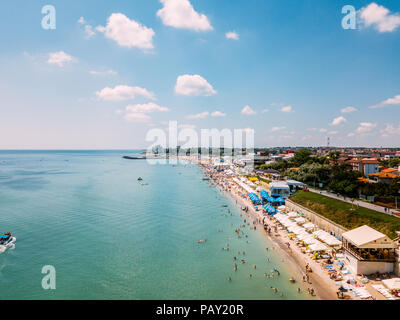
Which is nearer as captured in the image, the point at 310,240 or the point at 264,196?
the point at 310,240

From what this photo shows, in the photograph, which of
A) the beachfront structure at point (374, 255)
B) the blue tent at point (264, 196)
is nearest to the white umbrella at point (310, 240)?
the beachfront structure at point (374, 255)

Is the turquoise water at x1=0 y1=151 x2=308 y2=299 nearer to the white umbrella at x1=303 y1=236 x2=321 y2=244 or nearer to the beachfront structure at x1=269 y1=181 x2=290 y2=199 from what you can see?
the white umbrella at x1=303 y1=236 x2=321 y2=244

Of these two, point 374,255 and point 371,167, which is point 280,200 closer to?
point 374,255

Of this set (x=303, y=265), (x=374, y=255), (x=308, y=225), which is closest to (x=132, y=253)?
(x=303, y=265)

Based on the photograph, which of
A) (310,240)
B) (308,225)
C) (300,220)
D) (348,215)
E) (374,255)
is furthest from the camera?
(300,220)

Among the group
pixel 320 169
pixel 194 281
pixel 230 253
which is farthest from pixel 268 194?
pixel 194 281

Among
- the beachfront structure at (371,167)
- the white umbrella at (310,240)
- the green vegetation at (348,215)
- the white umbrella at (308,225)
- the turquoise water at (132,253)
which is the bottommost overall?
the turquoise water at (132,253)

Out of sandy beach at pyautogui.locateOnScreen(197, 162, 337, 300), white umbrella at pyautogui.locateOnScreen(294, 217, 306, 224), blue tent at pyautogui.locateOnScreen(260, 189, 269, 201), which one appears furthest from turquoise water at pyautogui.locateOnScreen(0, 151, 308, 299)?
blue tent at pyautogui.locateOnScreen(260, 189, 269, 201)

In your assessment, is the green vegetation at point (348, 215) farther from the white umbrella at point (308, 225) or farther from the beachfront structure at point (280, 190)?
the beachfront structure at point (280, 190)

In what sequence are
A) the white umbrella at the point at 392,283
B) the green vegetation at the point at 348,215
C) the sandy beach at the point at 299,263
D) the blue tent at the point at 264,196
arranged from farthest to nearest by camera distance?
the blue tent at the point at 264,196 < the green vegetation at the point at 348,215 < the sandy beach at the point at 299,263 < the white umbrella at the point at 392,283
